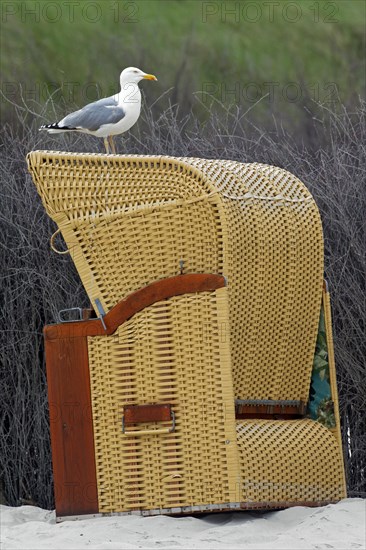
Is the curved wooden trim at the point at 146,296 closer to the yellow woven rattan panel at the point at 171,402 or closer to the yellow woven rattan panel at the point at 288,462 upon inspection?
the yellow woven rattan panel at the point at 171,402

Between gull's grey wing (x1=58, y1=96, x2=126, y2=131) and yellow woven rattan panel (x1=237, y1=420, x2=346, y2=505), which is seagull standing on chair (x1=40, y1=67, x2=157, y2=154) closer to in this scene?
gull's grey wing (x1=58, y1=96, x2=126, y2=131)

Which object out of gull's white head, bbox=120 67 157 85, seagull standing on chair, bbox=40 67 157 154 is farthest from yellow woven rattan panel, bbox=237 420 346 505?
gull's white head, bbox=120 67 157 85

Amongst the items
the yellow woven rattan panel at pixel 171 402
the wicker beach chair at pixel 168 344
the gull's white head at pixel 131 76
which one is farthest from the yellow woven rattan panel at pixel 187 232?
the gull's white head at pixel 131 76

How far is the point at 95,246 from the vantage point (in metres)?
3.95

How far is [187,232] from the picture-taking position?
386 centimetres

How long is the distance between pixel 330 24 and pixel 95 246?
349 inches

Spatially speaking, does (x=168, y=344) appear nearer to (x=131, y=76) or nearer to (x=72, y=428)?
(x=72, y=428)

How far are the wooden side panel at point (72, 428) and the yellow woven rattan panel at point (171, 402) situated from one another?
0.04 metres

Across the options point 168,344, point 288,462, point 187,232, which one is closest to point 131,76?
point 187,232

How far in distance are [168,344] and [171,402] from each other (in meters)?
0.18

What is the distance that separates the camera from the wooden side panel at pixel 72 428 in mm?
3949

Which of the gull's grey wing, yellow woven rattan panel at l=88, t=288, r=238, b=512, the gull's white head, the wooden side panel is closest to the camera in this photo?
yellow woven rattan panel at l=88, t=288, r=238, b=512

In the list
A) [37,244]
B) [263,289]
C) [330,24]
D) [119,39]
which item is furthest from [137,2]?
[263,289]

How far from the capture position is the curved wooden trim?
3.83 m
